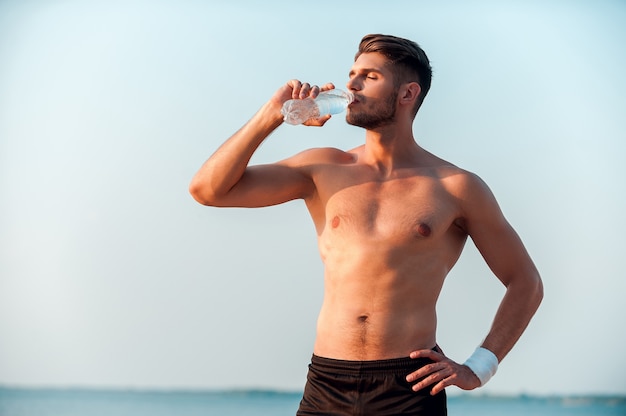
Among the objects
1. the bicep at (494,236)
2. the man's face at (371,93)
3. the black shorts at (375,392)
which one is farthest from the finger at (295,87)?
the black shorts at (375,392)

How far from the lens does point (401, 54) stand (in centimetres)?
325

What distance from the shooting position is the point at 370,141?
3.23 metres

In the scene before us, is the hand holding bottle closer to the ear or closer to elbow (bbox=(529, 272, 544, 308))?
the ear

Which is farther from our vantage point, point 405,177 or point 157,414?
point 157,414

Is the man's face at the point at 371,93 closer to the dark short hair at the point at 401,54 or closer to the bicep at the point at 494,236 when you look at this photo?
the dark short hair at the point at 401,54

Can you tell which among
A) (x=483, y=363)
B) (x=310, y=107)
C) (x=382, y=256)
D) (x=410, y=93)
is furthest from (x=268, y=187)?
(x=483, y=363)

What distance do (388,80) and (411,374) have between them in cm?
90

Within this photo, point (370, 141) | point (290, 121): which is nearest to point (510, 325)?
point (370, 141)

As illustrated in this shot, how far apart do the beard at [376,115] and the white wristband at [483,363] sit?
2.43 feet

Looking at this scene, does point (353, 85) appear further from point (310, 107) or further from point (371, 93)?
point (310, 107)

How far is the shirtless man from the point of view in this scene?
2.93 metres

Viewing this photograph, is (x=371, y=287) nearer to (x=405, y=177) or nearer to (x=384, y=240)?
(x=384, y=240)

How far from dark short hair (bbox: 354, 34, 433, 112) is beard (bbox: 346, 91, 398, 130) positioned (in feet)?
0.27

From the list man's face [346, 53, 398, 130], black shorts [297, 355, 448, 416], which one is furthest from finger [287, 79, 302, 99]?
black shorts [297, 355, 448, 416]
